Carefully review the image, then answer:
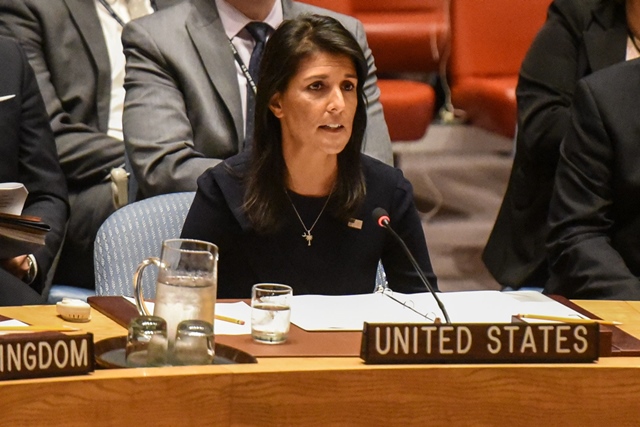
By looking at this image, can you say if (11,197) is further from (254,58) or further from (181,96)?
(254,58)

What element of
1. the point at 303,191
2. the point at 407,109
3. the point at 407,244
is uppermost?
the point at 303,191

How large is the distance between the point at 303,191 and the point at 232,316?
1.68ft

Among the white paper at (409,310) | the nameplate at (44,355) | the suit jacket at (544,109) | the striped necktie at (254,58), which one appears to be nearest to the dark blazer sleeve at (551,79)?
the suit jacket at (544,109)

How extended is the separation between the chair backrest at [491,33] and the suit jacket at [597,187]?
1.55m

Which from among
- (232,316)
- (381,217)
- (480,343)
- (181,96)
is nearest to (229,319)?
(232,316)

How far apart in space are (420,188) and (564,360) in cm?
271

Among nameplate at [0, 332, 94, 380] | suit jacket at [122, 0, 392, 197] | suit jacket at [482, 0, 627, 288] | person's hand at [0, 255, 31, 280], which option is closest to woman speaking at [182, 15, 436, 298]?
person's hand at [0, 255, 31, 280]

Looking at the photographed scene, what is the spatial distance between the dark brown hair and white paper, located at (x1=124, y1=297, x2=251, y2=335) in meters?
0.33

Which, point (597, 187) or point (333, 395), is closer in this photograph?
point (333, 395)

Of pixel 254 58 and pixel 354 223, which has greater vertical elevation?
pixel 254 58

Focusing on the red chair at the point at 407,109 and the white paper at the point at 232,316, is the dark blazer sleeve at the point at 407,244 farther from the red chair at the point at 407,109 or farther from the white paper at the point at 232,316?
the red chair at the point at 407,109

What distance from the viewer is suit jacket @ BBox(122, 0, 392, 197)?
279cm

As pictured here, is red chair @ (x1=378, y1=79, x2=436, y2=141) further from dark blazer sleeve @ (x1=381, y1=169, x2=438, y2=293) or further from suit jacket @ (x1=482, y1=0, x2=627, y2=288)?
dark blazer sleeve @ (x1=381, y1=169, x2=438, y2=293)

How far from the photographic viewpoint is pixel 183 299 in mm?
1572
